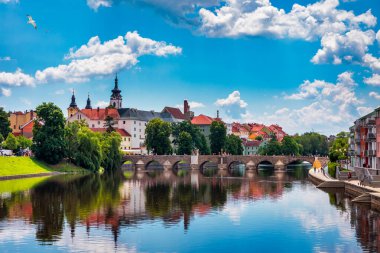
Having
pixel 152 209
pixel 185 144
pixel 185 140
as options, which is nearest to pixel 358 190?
pixel 152 209

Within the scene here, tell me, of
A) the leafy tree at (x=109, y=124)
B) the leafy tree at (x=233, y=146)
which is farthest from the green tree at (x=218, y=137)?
the leafy tree at (x=109, y=124)

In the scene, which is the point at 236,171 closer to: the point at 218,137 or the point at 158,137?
the point at 158,137

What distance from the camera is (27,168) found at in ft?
291

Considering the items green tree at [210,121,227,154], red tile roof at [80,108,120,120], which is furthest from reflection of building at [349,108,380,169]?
red tile roof at [80,108,120,120]

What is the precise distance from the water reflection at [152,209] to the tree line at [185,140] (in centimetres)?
6207

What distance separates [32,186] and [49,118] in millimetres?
27438

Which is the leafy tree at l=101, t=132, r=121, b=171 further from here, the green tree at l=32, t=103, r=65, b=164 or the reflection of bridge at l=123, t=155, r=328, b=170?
the green tree at l=32, t=103, r=65, b=164

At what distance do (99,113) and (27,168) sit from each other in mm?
88455

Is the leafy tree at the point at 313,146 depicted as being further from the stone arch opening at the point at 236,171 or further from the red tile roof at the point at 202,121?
the stone arch opening at the point at 236,171

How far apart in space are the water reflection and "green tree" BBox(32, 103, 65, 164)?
2414 cm

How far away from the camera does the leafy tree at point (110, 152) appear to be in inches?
4390

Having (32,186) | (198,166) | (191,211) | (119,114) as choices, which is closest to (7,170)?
(32,186)

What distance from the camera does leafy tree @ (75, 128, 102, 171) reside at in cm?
10069

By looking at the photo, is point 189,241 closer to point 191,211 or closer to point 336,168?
point 191,211
